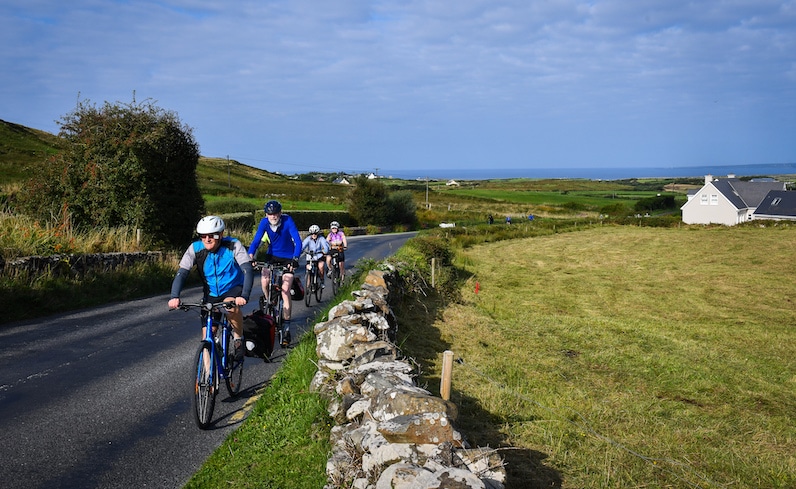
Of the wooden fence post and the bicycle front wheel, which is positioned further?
the bicycle front wheel

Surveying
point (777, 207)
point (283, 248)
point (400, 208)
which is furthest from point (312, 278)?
point (777, 207)

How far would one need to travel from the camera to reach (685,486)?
255 inches

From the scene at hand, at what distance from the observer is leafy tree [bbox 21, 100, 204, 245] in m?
19.7

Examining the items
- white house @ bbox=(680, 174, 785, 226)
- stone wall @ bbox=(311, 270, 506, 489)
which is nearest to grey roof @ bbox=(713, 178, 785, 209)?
white house @ bbox=(680, 174, 785, 226)

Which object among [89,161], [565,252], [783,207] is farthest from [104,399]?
[783,207]

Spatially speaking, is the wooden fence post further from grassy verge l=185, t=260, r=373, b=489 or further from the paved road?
the paved road

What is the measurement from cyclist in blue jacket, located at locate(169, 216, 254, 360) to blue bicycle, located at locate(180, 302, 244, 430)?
0.14 m

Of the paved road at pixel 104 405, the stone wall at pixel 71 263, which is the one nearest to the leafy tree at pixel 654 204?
the stone wall at pixel 71 263

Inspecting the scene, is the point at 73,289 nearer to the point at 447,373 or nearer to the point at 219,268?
the point at 219,268

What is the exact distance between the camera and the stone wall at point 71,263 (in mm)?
12918

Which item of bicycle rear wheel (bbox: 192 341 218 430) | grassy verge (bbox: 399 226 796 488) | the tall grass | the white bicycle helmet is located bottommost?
grassy verge (bbox: 399 226 796 488)

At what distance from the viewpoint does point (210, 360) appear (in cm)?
668

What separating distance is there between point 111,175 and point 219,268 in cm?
→ 1467

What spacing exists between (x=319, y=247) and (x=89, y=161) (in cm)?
968
